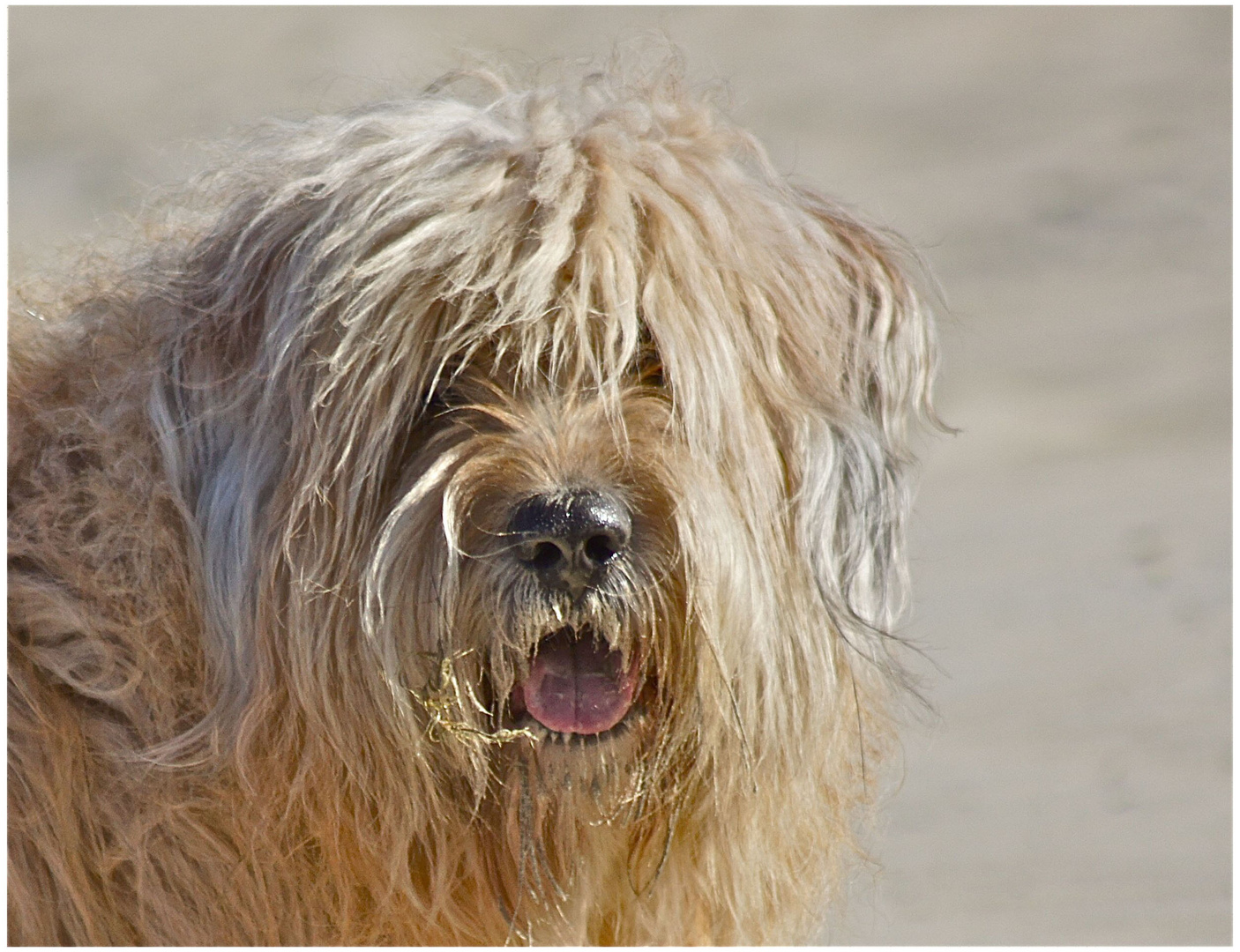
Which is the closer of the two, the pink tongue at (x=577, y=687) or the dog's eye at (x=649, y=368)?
the pink tongue at (x=577, y=687)

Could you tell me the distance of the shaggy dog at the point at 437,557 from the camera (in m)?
2.68

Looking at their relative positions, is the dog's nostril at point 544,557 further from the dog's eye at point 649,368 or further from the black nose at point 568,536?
the dog's eye at point 649,368

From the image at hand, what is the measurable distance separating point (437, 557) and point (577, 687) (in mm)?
356

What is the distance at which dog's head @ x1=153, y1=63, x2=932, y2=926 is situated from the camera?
8.70 ft

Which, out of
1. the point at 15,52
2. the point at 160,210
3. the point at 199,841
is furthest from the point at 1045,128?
the point at 199,841

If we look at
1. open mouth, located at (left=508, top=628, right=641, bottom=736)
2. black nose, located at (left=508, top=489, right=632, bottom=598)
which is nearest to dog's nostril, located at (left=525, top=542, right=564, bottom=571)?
black nose, located at (left=508, top=489, right=632, bottom=598)

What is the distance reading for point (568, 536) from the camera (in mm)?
2539

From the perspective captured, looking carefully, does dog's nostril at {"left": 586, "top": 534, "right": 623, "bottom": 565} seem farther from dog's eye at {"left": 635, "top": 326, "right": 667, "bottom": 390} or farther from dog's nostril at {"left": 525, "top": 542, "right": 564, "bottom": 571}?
dog's eye at {"left": 635, "top": 326, "right": 667, "bottom": 390}

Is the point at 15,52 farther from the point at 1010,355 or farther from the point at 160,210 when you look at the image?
the point at 160,210

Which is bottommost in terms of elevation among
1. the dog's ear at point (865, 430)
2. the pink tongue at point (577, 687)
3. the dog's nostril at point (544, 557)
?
the pink tongue at point (577, 687)

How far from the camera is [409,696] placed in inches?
106

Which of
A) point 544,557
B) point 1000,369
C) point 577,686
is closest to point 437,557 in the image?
point 544,557

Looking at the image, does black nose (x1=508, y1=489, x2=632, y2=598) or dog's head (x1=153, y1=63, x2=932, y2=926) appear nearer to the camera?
black nose (x1=508, y1=489, x2=632, y2=598)

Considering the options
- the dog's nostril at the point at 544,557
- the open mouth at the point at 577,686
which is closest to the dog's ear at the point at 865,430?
the open mouth at the point at 577,686
